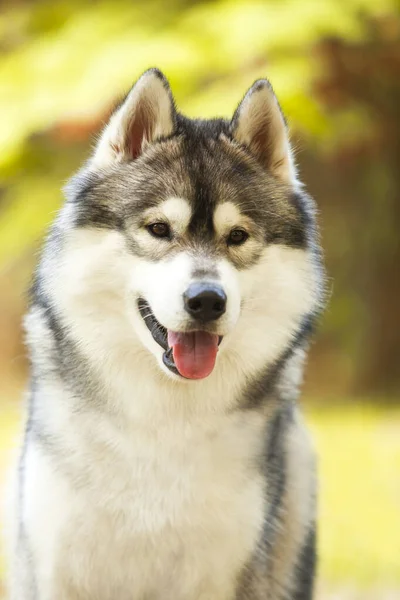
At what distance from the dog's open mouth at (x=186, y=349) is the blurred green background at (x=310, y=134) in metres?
2.63

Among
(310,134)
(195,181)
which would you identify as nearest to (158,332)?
(195,181)

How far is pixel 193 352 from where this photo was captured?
2.51 m

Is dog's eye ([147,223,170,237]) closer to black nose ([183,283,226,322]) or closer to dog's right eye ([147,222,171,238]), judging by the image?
dog's right eye ([147,222,171,238])

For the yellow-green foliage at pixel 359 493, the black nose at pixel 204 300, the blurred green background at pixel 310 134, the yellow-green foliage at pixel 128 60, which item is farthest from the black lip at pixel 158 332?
the yellow-green foliage at pixel 128 60

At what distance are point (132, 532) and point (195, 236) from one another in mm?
932

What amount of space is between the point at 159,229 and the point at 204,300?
32 centimetres

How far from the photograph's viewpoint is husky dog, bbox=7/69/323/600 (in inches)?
101

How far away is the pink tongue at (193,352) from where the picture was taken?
2.50 meters

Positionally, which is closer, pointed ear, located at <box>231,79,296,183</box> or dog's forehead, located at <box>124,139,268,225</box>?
dog's forehead, located at <box>124,139,268,225</box>

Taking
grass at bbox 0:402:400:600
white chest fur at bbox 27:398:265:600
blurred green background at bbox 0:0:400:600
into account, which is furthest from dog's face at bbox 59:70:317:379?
blurred green background at bbox 0:0:400:600

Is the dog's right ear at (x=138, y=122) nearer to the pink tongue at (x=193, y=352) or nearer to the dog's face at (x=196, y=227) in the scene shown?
the dog's face at (x=196, y=227)

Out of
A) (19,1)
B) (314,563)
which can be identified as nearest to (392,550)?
(314,563)

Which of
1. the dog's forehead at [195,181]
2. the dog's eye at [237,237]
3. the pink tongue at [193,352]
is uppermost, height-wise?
the dog's forehead at [195,181]

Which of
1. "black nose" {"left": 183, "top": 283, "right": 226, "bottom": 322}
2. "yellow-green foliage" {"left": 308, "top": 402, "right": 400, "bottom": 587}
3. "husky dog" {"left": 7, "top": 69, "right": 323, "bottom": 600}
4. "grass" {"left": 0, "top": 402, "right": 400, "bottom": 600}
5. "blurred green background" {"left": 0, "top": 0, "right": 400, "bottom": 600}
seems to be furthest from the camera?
"blurred green background" {"left": 0, "top": 0, "right": 400, "bottom": 600}
